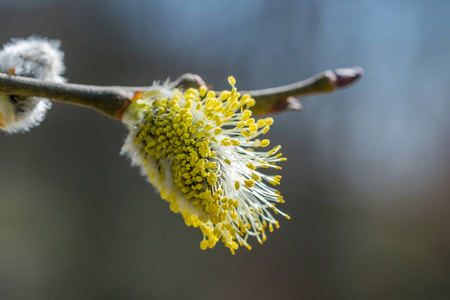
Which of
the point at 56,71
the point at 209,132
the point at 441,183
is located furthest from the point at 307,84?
the point at 441,183

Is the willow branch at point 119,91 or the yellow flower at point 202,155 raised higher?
the willow branch at point 119,91

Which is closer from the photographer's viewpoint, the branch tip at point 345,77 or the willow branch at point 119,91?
the willow branch at point 119,91

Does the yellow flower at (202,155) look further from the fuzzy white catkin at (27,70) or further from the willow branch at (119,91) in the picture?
the fuzzy white catkin at (27,70)

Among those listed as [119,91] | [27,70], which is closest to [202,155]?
[119,91]

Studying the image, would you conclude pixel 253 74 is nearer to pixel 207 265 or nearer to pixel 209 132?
pixel 207 265

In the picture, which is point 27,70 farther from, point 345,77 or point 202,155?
point 345,77

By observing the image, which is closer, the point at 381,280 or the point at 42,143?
the point at 42,143

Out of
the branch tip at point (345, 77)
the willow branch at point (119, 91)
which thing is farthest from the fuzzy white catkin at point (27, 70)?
the branch tip at point (345, 77)
